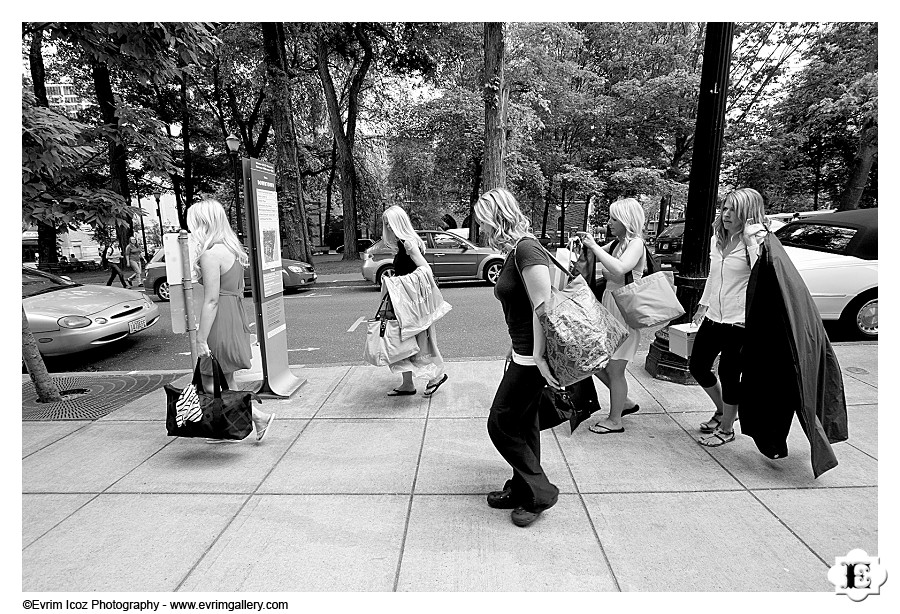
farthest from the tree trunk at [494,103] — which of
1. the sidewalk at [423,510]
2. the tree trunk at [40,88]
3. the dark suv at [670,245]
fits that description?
the tree trunk at [40,88]

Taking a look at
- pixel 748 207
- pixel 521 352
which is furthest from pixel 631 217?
pixel 521 352

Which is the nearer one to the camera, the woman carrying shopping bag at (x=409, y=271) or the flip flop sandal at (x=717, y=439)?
the flip flop sandal at (x=717, y=439)

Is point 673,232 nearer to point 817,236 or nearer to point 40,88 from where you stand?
point 817,236

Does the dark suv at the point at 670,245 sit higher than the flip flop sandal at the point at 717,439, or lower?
higher

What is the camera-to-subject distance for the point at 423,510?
298cm

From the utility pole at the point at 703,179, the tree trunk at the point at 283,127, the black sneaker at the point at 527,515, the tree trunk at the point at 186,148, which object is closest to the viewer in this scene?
the black sneaker at the point at 527,515

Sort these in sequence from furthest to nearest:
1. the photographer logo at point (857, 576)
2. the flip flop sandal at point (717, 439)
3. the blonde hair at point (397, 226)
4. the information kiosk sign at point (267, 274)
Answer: the information kiosk sign at point (267, 274), the blonde hair at point (397, 226), the flip flop sandal at point (717, 439), the photographer logo at point (857, 576)

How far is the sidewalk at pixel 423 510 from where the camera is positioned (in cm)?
244

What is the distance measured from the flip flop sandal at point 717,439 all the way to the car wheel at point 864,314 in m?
4.57

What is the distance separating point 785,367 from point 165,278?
1367 cm

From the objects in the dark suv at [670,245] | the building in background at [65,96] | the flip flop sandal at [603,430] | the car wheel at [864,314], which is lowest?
the flip flop sandal at [603,430]

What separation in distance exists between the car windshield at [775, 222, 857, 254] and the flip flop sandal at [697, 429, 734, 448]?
4.79 meters

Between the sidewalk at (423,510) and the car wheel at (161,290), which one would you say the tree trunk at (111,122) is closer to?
the car wheel at (161,290)
